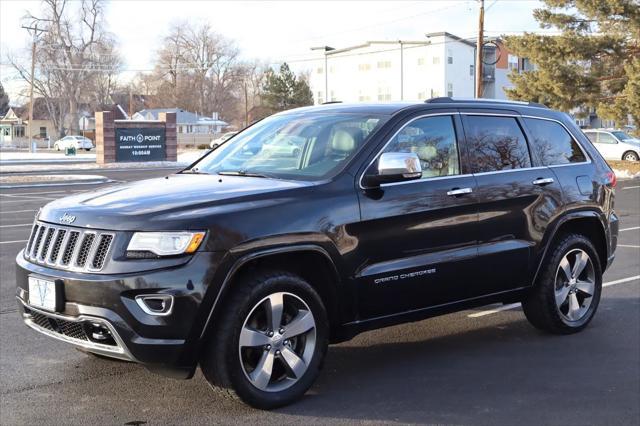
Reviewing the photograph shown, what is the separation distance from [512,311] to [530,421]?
9.71 feet

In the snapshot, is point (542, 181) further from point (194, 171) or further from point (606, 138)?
point (606, 138)

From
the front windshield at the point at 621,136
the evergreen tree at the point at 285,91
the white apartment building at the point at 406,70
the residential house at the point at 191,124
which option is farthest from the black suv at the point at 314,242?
the residential house at the point at 191,124

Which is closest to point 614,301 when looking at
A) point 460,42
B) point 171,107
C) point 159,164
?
point 159,164

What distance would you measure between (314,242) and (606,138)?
33003mm

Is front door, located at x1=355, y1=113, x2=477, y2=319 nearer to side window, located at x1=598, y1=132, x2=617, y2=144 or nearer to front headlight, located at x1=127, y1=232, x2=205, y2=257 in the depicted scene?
front headlight, located at x1=127, y1=232, x2=205, y2=257

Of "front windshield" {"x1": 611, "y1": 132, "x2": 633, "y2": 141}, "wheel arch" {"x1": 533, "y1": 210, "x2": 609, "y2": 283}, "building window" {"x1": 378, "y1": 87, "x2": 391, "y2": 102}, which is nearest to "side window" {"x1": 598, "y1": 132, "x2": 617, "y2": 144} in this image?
"front windshield" {"x1": 611, "y1": 132, "x2": 633, "y2": 141}

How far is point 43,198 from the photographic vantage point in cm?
2159

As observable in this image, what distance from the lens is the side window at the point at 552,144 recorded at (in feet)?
21.1

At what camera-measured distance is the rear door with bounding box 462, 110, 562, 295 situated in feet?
18.9

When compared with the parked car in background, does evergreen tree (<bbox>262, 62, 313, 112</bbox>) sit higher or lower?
higher

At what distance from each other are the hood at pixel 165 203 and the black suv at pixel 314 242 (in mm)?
13

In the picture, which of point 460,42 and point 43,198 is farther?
point 460,42

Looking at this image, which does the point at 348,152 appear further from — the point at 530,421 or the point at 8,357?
the point at 8,357

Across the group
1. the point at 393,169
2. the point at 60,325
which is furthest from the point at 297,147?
the point at 60,325
